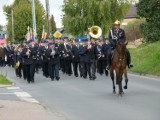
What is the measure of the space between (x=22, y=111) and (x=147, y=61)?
673 inches

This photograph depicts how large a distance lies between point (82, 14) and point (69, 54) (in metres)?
25.3

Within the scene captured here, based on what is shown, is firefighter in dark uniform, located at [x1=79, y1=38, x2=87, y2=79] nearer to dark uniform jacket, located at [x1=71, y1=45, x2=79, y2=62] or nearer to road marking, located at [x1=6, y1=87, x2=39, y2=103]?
dark uniform jacket, located at [x1=71, y1=45, x2=79, y2=62]

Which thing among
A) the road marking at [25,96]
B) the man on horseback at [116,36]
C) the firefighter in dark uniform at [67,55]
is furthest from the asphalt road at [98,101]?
the firefighter in dark uniform at [67,55]

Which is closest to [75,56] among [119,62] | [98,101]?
[119,62]

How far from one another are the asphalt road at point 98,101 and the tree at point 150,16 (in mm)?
19499

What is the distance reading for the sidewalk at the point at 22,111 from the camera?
1218 centimetres

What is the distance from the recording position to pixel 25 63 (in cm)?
2427

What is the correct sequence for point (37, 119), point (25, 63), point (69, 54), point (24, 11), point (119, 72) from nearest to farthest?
point (37, 119), point (119, 72), point (25, 63), point (69, 54), point (24, 11)

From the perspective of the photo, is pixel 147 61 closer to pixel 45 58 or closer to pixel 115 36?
pixel 45 58

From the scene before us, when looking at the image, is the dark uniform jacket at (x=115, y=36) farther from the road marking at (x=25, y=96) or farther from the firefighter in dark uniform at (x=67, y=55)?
the firefighter in dark uniform at (x=67, y=55)

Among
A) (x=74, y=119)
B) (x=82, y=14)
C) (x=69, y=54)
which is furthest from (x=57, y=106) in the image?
(x=82, y=14)

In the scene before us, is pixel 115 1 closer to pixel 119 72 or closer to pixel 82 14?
pixel 82 14

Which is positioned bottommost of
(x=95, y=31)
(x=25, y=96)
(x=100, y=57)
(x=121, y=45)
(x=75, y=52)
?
(x=25, y=96)

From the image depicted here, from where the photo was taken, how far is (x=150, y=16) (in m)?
41.2
